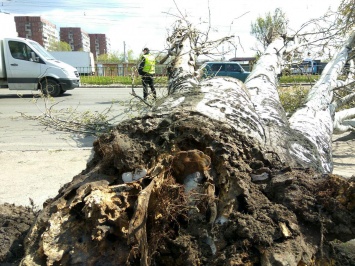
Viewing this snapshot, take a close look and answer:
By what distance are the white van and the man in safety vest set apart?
33.7ft

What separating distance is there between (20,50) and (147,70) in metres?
11.6

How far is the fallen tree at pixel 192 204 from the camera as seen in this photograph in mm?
1574

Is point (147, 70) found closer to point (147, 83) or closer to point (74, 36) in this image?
point (147, 83)

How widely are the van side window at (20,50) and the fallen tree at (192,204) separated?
14931 millimetres

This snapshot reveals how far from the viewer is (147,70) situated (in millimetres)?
5852

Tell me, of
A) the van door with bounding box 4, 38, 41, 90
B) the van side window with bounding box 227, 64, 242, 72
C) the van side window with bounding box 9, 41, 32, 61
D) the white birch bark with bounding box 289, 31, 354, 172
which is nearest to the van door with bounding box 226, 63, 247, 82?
the van side window with bounding box 227, 64, 242, 72

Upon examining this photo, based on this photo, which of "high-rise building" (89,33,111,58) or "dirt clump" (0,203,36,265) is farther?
"high-rise building" (89,33,111,58)

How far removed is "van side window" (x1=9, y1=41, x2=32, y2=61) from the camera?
50.6 ft

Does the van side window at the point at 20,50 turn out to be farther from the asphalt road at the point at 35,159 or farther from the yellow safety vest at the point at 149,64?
the yellow safety vest at the point at 149,64

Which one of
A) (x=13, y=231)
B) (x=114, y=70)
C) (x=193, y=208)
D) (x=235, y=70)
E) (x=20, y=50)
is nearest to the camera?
(x=193, y=208)

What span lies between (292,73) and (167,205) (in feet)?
20.3

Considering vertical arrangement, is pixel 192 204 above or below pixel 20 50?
above

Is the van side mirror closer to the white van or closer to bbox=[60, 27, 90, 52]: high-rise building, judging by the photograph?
the white van

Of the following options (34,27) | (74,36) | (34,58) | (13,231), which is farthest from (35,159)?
(74,36)
